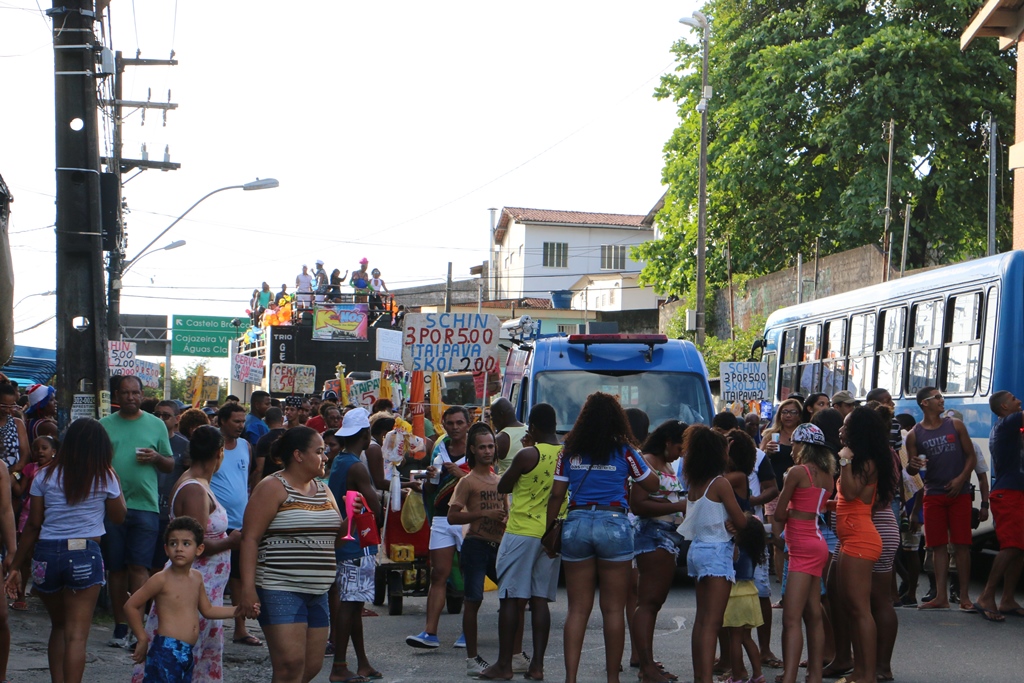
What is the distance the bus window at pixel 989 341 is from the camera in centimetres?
1292

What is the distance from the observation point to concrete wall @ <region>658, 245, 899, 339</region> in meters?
30.4

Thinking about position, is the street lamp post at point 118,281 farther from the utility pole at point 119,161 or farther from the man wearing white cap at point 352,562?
the man wearing white cap at point 352,562

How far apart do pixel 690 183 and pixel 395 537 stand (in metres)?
27.0

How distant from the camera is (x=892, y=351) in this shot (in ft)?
51.5

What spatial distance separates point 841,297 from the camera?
17938 mm

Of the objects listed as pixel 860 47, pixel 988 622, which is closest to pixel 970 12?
pixel 860 47

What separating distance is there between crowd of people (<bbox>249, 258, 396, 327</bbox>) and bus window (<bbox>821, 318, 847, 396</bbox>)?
→ 61.9 feet

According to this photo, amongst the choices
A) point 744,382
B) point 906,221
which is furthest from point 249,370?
point 906,221

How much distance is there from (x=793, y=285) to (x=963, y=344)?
20.9 metres

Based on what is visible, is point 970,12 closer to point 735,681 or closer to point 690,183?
point 690,183

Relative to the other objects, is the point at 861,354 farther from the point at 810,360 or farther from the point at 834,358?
the point at 810,360

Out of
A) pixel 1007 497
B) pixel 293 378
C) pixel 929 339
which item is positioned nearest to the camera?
pixel 1007 497

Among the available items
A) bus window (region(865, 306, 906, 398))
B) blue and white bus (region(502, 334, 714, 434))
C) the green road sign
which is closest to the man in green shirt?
blue and white bus (region(502, 334, 714, 434))

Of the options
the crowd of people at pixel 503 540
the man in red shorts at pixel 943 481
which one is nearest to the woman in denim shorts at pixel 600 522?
the crowd of people at pixel 503 540
